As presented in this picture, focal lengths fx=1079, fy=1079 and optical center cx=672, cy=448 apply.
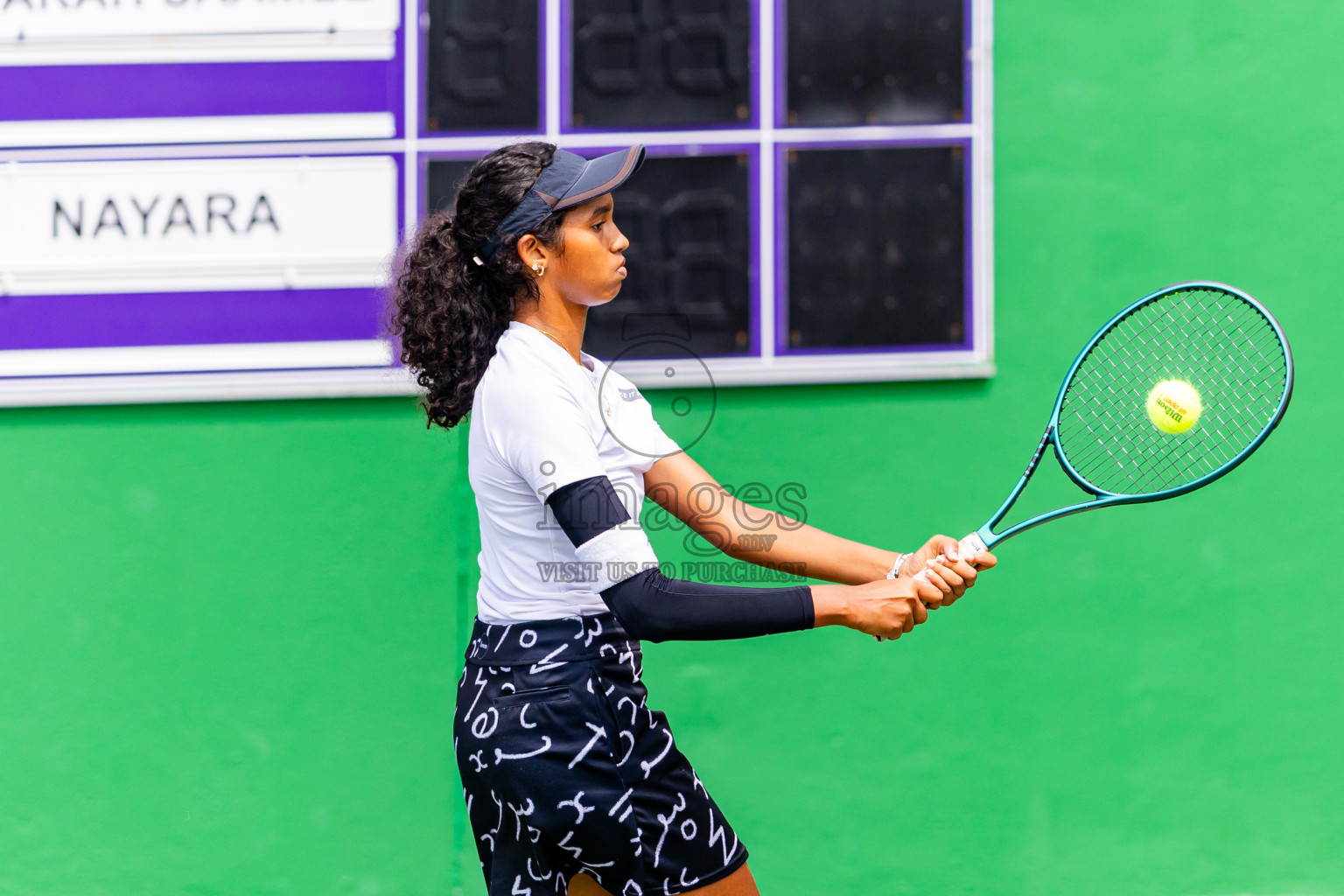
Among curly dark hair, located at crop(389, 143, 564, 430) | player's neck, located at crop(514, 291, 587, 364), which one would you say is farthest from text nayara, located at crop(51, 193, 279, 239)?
player's neck, located at crop(514, 291, 587, 364)

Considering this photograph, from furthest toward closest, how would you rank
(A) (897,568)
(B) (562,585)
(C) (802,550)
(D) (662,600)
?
(C) (802,550) < (A) (897,568) < (B) (562,585) < (D) (662,600)

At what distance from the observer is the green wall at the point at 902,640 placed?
3002mm

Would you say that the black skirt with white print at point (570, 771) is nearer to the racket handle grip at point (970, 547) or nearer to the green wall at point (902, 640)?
the racket handle grip at point (970, 547)

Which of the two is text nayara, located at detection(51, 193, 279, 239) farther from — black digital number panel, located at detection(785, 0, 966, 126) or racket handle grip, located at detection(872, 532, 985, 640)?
racket handle grip, located at detection(872, 532, 985, 640)

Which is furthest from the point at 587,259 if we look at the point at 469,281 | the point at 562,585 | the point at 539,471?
the point at 562,585

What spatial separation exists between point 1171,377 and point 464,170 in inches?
76.2

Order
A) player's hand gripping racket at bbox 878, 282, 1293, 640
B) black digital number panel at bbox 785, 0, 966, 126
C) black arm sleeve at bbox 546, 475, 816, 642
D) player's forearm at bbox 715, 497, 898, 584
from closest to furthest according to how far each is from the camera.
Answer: black arm sleeve at bbox 546, 475, 816, 642, player's forearm at bbox 715, 497, 898, 584, player's hand gripping racket at bbox 878, 282, 1293, 640, black digital number panel at bbox 785, 0, 966, 126

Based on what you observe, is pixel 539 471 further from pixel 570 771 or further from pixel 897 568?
pixel 897 568

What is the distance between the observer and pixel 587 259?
2053 mm

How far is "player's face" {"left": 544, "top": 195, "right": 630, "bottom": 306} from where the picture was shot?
2.05 metres

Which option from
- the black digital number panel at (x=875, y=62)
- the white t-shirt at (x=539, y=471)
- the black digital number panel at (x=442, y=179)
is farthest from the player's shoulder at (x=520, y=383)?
the black digital number panel at (x=875, y=62)

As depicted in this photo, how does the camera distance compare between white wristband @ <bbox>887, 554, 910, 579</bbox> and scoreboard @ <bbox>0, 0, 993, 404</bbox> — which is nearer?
white wristband @ <bbox>887, 554, 910, 579</bbox>

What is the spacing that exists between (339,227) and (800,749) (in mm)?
1953

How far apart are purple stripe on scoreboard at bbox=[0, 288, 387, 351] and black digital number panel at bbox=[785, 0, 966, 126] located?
1357mm
